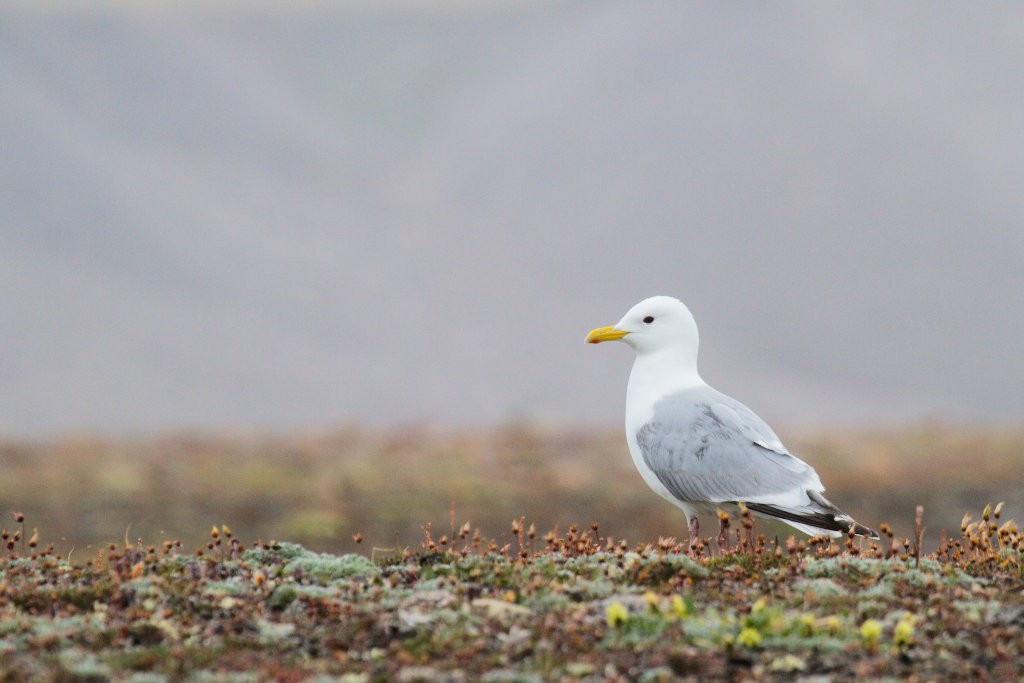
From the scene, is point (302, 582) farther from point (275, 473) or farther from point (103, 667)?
point (275, 473)

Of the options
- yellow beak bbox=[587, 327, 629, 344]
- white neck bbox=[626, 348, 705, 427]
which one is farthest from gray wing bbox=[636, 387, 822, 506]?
yellow beak bbox=[587, 327, 629, 344]

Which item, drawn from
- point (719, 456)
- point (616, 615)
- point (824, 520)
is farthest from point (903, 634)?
point (719, 456)

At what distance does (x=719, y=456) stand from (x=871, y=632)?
11.9ft

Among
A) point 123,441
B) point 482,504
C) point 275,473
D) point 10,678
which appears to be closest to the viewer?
point 10,678

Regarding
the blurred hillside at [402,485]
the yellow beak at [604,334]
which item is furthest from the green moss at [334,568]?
the blurred hillside at [402,485]

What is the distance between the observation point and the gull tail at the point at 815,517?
9562mm

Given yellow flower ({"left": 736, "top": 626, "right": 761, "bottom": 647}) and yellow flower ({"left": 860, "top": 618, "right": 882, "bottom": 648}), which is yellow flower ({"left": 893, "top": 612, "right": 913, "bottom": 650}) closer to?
yellow flower ({"left": 860, "top": 618, "right": 882, "bottom": 648})

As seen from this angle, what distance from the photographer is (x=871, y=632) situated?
257 inches

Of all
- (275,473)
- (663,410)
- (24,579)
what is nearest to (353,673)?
(24,579)

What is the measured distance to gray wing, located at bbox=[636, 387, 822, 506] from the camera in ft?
32.6

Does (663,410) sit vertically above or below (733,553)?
above

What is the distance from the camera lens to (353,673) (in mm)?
6355

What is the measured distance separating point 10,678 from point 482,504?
19952 millimetres

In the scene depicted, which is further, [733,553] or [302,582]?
[733,553]
